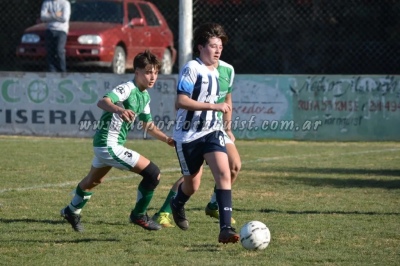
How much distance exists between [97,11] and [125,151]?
10095 mm

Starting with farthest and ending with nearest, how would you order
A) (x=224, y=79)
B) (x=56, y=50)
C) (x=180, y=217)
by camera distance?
1. (x=56, y=50)
2. (x=224, y=79)
3. (x=180, y=217)

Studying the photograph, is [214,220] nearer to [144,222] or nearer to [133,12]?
[144,222]

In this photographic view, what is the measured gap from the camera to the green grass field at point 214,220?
5.87 metres

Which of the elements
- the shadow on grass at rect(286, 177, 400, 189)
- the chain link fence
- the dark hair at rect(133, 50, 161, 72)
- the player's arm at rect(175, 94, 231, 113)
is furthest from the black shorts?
the chain link fence

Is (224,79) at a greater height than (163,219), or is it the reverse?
(224,79)

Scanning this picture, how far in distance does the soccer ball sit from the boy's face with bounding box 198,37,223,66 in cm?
126

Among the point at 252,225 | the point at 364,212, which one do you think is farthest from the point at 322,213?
the point at 252,225

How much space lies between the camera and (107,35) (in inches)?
633

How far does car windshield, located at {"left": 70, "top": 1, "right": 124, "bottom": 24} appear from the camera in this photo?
16594 millimetres

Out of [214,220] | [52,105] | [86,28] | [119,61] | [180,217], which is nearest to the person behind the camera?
[180,217]

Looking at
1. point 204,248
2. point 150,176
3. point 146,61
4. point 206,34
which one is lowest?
point 204,248

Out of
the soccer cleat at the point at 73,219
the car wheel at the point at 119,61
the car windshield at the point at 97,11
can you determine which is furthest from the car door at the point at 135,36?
the soccer cleat at the point at 73,219

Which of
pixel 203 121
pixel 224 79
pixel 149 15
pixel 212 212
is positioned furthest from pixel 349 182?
pixel 149 15

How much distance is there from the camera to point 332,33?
1689 cm
